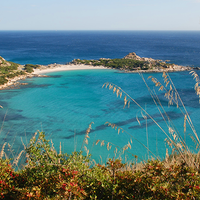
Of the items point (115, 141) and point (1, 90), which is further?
point (1, 90)

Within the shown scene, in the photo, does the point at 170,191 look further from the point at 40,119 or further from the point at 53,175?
the point at 40,119

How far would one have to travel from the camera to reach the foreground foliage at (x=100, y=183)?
7.97ft

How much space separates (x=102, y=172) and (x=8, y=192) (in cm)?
133

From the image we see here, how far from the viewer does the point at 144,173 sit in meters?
2.64

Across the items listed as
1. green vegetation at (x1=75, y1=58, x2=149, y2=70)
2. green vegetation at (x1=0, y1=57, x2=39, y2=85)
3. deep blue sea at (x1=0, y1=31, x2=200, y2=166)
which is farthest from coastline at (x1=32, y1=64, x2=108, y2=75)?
deep blue sea at (x1=0, y1=31, x2=200, y2=166)

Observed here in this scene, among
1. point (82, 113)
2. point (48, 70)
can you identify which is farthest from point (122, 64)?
point (82, 113)

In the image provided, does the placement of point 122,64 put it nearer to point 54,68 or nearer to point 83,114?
point 54,68

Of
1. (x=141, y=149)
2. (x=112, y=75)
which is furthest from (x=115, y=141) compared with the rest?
(x=112, y=75)

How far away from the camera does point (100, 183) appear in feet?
8.89

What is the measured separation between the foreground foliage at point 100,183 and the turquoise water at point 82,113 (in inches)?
218

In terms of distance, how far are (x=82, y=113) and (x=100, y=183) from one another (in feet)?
48.7

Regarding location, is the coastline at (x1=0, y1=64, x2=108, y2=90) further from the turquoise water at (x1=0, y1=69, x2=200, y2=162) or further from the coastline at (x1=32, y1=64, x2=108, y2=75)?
the turquoise water at (x1=0, y1=69, x2=200, y2=162)

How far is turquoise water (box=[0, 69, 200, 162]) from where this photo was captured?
1285 cm

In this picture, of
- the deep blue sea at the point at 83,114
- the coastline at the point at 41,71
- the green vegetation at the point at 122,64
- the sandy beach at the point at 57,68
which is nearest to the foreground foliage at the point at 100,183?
the deep blue sea at the point at 83,114
